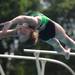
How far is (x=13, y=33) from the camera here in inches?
181

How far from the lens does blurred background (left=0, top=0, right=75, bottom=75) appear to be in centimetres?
1083

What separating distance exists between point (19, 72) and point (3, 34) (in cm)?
774

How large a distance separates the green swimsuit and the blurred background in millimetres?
2557

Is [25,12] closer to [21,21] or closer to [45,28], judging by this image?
[45,28]

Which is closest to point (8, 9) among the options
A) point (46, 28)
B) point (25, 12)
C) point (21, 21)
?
point (25, 12)

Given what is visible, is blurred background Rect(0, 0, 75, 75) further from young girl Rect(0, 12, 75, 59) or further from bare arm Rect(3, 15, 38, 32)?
bare arm Rect(3, 15, 38, 32)

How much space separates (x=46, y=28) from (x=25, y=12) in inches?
181

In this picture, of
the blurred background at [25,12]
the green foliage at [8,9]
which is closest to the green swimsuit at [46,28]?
the blurred background at [25,12]

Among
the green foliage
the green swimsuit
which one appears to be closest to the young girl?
the green swimsuit

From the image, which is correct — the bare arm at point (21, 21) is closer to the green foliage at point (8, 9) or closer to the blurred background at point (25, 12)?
the blurred background at point (25, 12)

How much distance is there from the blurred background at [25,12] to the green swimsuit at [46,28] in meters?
2.56

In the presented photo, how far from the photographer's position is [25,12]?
9.38 meters

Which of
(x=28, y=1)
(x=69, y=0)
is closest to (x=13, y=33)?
(x=28, y=1)

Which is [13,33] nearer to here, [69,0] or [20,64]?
[20,64]
